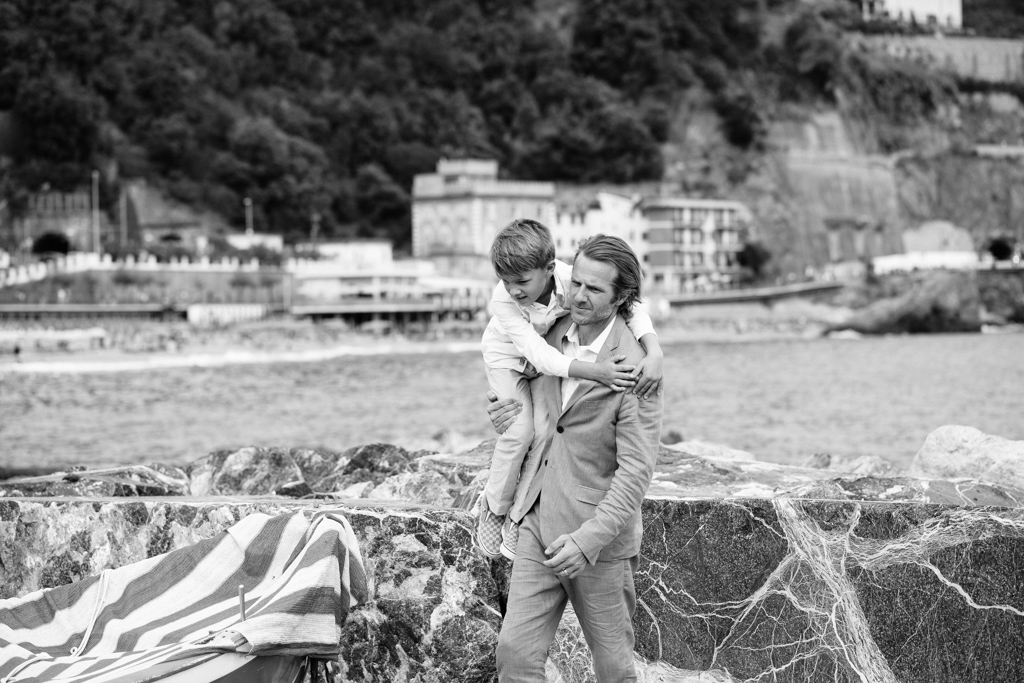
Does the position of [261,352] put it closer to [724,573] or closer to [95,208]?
[95,208]

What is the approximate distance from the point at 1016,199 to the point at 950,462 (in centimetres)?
8965

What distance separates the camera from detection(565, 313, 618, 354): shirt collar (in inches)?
184

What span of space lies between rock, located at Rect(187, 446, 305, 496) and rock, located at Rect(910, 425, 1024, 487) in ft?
11.5

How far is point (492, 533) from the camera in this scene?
5.00 metres

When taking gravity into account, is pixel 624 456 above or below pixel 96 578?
above

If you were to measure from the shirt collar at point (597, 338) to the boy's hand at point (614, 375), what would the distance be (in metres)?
0.16

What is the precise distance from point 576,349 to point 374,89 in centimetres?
7463

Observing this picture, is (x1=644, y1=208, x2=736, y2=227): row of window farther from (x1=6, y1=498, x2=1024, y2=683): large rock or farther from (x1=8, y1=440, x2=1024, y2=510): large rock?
(x1=6, y1=498, x2=1024, y2=683): large rock

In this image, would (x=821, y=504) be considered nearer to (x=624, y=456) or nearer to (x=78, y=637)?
(x=624, y=456)

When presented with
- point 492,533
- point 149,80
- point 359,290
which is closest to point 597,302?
point 492,533

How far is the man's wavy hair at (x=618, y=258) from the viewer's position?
4570 mm

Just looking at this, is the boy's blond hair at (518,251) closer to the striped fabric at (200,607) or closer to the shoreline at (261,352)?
the striped fabric at (200,607)

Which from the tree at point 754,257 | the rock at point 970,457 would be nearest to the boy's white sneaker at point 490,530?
the rock at point 970,457

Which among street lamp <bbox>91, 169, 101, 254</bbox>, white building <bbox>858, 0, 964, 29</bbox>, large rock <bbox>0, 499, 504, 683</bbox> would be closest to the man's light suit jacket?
large rock <bbox>0, 499, 504, 683</bbox>
